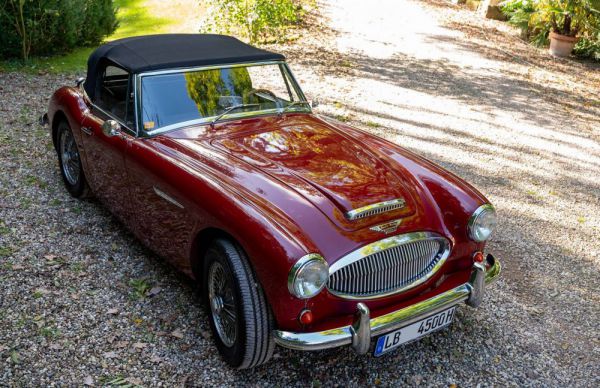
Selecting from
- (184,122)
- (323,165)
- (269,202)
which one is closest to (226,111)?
(184,122)

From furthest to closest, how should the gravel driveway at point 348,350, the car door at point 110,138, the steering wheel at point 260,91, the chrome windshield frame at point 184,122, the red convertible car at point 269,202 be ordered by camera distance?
the steering wheel at point 260,91, the car door at point 110,138, the chrome windshield frame at point 184,122, the gravel driveway at point 348,350, the red convertible car at point 269,202

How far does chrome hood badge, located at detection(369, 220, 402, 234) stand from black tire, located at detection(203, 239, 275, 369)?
0.73 metres

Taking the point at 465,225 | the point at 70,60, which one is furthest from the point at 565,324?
the point at 70,60

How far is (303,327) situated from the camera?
9.52 ft

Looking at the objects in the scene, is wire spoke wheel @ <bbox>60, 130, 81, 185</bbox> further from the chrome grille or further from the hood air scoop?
the chrome grille

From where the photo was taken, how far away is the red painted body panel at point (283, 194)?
2.94m

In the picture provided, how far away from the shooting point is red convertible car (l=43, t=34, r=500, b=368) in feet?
9.63

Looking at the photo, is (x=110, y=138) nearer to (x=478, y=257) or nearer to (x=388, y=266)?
(x=388, y=266)

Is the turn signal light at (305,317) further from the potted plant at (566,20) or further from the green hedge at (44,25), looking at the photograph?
the potted plant at (566,20)

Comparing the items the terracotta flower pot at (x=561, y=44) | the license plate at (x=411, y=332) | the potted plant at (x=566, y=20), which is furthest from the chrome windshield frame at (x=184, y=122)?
the terracotta flower pot at (x=561, y=44)

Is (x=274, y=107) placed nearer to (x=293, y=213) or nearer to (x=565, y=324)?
(x=293, y=213)

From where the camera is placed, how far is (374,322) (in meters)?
2.97

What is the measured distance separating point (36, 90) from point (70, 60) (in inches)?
89.4

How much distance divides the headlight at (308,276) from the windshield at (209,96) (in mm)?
1742
